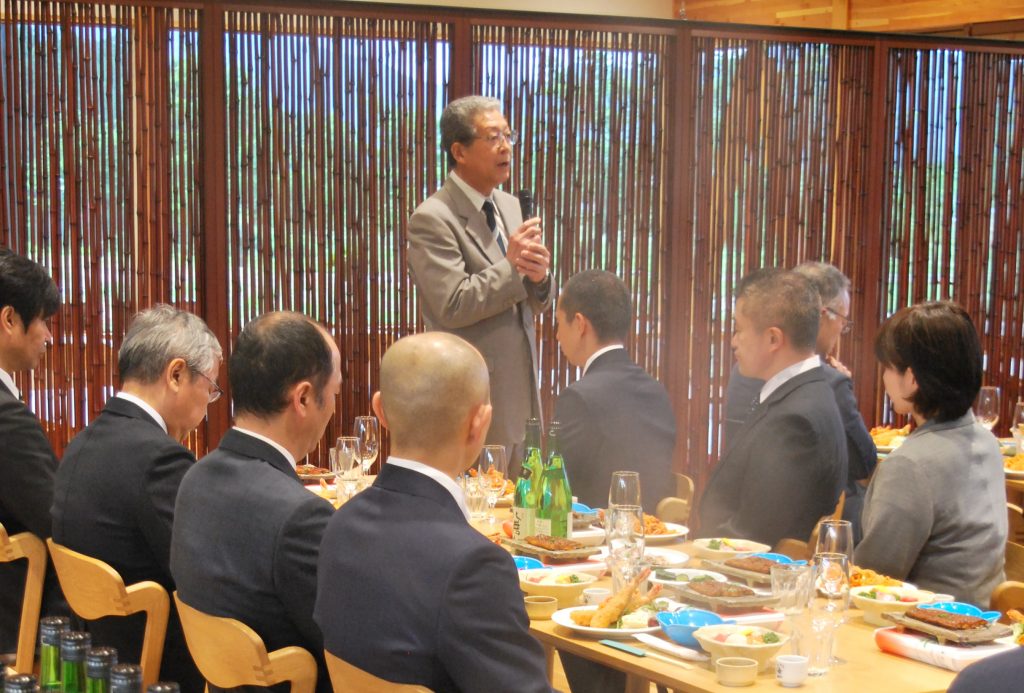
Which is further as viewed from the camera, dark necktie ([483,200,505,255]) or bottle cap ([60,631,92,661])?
dark necktie ([483,200,505,255])

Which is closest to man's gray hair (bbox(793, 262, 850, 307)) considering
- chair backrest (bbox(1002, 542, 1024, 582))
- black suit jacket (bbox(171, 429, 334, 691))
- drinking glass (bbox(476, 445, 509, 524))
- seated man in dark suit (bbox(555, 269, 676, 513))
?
seated man in dark suit (bbox(555, 269, 676, 513))

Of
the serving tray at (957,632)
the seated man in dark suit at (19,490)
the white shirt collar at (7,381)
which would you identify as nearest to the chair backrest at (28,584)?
the seated man in dark suit at (19,490)

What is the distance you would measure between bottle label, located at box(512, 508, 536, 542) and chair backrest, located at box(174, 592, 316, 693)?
3.09 feet

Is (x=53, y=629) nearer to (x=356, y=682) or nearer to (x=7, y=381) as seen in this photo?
(x=356, y=682)

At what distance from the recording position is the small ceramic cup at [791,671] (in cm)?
218

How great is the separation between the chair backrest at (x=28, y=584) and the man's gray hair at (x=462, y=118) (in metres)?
2.10

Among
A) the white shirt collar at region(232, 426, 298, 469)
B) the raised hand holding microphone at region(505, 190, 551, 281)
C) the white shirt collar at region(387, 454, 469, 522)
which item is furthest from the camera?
the raised hand holding microphone at region(505, 190, 551, 281)

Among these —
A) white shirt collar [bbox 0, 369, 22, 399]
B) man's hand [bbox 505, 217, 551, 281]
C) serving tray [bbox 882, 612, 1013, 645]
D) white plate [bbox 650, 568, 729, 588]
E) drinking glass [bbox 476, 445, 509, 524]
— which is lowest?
white plate [bbox 650, 568, 729, 588]

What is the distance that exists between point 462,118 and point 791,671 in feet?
9.44

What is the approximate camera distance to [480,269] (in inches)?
181

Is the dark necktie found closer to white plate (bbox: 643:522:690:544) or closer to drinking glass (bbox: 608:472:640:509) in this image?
white plate (bbox: 643:522:690:544)

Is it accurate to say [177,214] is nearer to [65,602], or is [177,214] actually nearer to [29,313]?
[29,313]

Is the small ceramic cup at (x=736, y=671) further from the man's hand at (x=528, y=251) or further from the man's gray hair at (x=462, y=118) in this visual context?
the man's gray hair at (x=462, y=118)

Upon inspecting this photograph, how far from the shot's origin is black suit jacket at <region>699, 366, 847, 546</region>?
3.39 m
